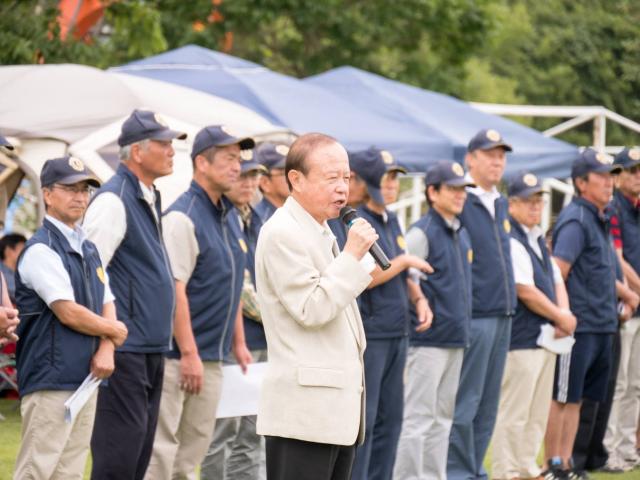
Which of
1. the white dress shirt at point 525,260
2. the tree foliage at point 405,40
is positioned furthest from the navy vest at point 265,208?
the tree foliage at point 405,40

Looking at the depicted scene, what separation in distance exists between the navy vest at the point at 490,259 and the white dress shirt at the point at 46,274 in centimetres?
309

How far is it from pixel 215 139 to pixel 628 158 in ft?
13.0

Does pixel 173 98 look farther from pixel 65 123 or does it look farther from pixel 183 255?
pixel 183 255

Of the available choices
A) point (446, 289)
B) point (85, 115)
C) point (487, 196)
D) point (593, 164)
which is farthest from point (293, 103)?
point (446, 289)

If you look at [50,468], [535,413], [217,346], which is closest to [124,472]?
[50,468]

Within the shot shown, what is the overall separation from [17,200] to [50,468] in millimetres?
9764

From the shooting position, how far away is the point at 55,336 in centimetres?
566

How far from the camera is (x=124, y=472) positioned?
6035 millimetres

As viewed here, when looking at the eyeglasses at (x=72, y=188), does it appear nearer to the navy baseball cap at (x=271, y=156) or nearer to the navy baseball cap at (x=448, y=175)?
the navy baseball cap at (x=271, y=156)

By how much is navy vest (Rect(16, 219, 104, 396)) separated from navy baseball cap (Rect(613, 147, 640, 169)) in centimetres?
494

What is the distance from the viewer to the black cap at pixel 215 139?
674 cm

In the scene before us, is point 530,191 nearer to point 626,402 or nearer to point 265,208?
point 265,208

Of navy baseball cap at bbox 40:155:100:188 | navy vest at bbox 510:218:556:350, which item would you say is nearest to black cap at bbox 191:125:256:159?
navy baseball cap at bbox 40:155:100:188

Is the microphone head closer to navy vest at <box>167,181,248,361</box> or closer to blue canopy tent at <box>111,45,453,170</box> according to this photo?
navy vest at <box>167,181,248,361</box>
